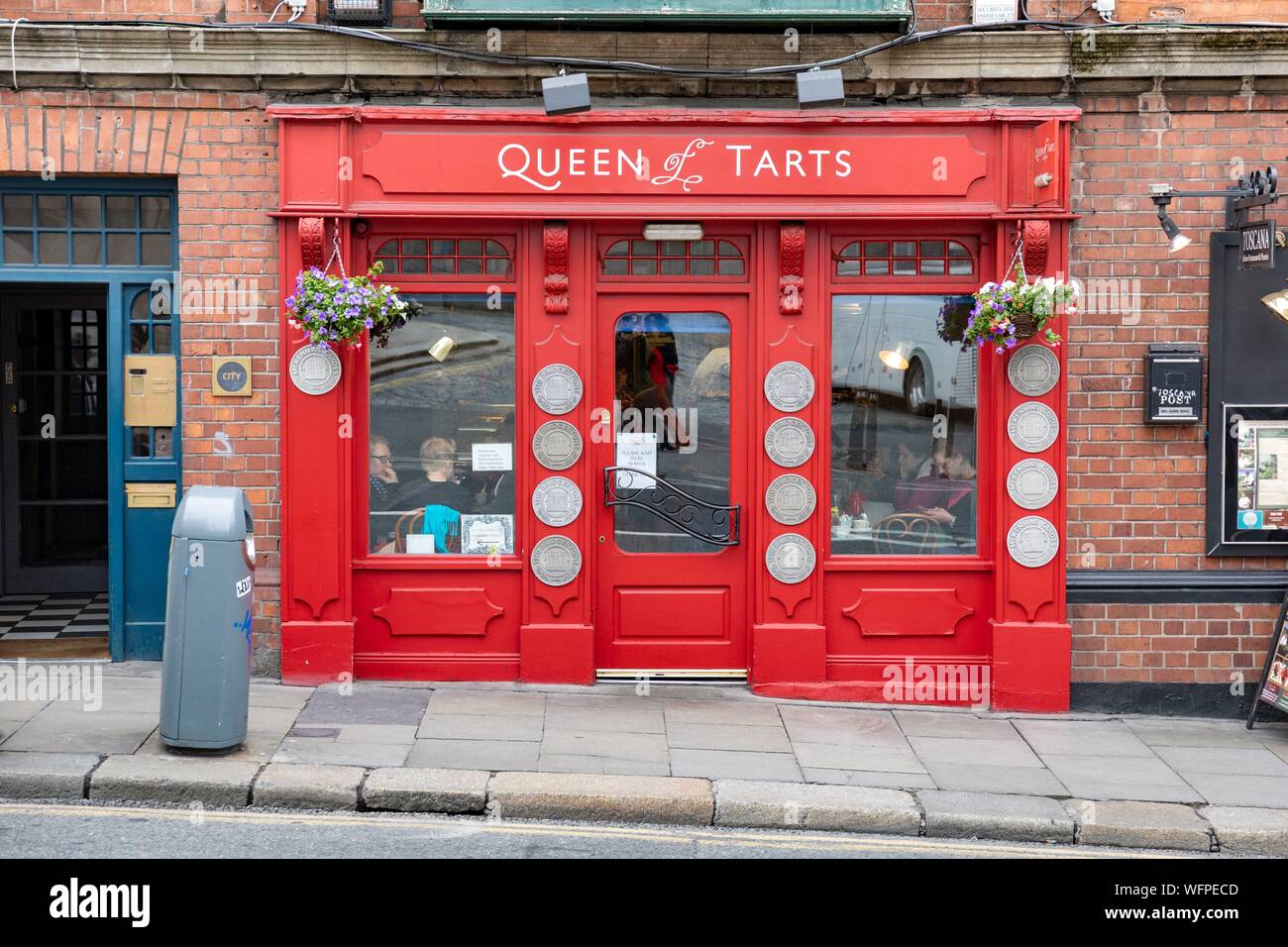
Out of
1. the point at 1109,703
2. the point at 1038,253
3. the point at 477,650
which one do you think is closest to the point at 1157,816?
the point at 1109,703

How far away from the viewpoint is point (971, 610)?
8.67m

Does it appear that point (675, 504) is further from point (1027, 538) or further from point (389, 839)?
point (389, 839)

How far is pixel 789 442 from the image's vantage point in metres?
8.55

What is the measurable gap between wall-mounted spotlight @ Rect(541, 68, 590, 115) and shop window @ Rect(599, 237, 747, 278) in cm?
96

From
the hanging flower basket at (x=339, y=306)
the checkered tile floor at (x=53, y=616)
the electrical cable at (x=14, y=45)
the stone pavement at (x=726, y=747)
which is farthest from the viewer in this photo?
the checkered tile floor at (x=53, y=616)

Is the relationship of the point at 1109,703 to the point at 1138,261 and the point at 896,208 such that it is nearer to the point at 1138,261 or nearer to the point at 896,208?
the point at 1138,261

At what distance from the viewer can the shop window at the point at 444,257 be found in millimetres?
8516

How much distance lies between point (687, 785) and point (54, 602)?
278 inches

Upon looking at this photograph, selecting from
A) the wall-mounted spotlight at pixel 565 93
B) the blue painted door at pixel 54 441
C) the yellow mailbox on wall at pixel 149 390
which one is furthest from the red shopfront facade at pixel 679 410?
the blue painted door at pixel 54 441

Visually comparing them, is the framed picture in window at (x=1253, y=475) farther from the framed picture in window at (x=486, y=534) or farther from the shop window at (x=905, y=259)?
the framed picture in window at (x=486, y=534)

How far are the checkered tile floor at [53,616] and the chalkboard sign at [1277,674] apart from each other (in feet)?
27.1

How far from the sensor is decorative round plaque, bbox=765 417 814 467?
28.0ft

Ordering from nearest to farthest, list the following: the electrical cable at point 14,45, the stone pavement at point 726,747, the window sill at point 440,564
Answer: the stone pavement at point 726,747 < the electrical cable at point 14,45 < the window sill at point 440,564

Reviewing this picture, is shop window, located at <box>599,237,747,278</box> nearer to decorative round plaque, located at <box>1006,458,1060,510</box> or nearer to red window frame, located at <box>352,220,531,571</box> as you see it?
red window frame, located at <box>352,220,531,571</box>
